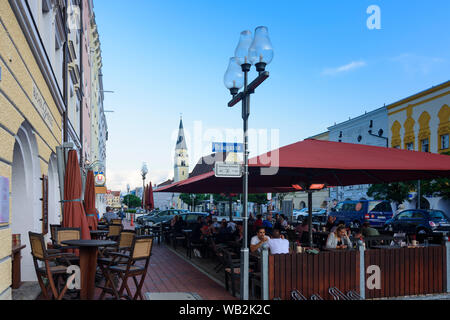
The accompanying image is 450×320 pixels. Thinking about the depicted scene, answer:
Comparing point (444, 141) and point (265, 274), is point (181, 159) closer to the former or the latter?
point (444, 141)

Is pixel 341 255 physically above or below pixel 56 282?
above

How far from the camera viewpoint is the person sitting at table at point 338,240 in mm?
9219

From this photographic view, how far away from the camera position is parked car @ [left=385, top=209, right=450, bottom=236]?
2162 cm

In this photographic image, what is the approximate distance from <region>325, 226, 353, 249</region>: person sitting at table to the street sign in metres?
3.54

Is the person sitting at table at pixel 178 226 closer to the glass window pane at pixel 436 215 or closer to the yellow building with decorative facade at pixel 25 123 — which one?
the yellow building with decorative facade at pixel 25 123

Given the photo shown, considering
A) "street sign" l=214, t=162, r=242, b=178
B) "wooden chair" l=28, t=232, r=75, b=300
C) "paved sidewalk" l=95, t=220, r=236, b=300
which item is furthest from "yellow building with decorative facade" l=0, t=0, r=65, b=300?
"street sign" l=214, t=162, r=242, b=178

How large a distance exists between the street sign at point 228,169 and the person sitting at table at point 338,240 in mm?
3543

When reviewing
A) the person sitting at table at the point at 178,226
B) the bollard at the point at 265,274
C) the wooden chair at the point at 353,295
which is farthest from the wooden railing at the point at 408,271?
the person sitting at table at the point at 178,226

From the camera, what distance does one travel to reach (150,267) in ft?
37.1

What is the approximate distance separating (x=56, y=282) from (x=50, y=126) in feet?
12.9
